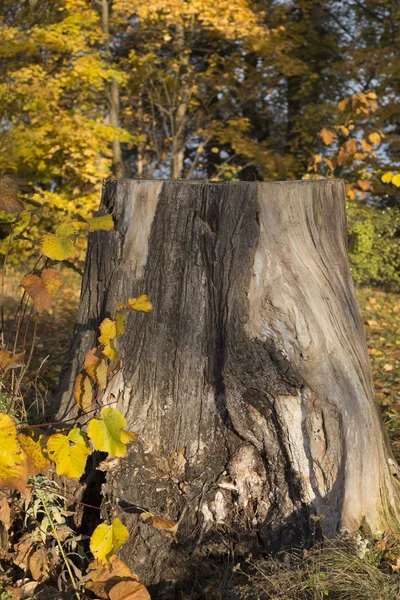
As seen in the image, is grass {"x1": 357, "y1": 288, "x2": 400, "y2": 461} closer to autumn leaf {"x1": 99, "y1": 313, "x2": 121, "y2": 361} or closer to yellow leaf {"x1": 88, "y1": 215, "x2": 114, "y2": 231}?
autumn leaf {"x1": 99, "y1": 313, "x2": 121, "y2": 361}

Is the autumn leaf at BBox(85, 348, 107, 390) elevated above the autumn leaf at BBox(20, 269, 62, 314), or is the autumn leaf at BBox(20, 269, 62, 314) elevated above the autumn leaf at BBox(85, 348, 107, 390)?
the autumn leaf at BBox(20, 269, 62, 314)

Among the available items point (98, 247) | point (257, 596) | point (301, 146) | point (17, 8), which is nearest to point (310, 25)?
point (301, 146)

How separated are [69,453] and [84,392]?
376 millimetres

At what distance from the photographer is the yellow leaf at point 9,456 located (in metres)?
1.96

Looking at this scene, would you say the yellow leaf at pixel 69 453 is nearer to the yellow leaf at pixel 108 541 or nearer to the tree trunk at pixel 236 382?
the yellow leaf at pixel 108 541

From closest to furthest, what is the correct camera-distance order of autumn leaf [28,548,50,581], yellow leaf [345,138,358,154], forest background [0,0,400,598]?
autumn leaf [28,548,50,581], yellow leaf [345,138,358,154], forest background [0,0,400,598]

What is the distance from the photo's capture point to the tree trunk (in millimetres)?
2420

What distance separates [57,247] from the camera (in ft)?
7.70

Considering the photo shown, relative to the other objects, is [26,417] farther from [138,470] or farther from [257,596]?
[257,596]

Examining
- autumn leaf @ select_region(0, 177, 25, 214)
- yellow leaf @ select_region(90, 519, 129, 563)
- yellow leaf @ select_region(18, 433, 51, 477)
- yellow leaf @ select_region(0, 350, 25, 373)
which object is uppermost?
autumn leaf @ select_region(0, 177, 25, 214)

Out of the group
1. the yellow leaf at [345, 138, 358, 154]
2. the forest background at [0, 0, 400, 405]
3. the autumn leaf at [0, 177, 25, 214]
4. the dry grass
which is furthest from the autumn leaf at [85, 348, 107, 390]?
the yellow leaf at [345, 138, 358, 154]

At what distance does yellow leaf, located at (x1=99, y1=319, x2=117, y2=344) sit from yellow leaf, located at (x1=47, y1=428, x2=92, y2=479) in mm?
323

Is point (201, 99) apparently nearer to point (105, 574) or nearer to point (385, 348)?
point (385, 348)

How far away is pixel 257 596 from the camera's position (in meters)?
2.04
